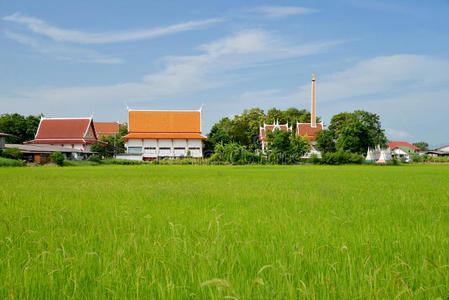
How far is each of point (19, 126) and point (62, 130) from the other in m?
5.97

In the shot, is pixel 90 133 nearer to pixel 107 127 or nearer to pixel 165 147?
pixel 165 147

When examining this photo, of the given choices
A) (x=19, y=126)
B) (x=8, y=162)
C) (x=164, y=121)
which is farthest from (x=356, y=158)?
(x=19, y=126)

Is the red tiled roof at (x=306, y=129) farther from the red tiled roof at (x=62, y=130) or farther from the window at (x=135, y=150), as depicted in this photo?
the red tiled roof at (x=62, y=130)

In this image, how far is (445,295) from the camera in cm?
174

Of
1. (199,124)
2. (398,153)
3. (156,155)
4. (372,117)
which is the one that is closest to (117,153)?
(156,155)

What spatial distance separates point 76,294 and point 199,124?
48030 millimetres

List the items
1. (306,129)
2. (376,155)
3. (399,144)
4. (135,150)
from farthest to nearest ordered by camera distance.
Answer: (399,144), (306,129), (135,150), (376,155)

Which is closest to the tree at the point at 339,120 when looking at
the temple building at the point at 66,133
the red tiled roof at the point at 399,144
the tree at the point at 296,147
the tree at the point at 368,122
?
the tree at the point at 368,122

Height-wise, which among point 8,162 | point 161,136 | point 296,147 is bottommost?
point 8,162

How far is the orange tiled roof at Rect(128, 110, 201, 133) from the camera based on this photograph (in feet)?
159

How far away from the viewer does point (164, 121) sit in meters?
49.9

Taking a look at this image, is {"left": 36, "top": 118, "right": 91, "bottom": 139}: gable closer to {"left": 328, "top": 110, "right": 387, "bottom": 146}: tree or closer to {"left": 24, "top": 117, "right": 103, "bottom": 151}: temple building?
{"left": 24, "top": 117, "right": 103, "bottom": 151}: temple building

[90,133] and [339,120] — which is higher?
[339,120]

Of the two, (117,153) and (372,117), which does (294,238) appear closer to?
(117,153)
